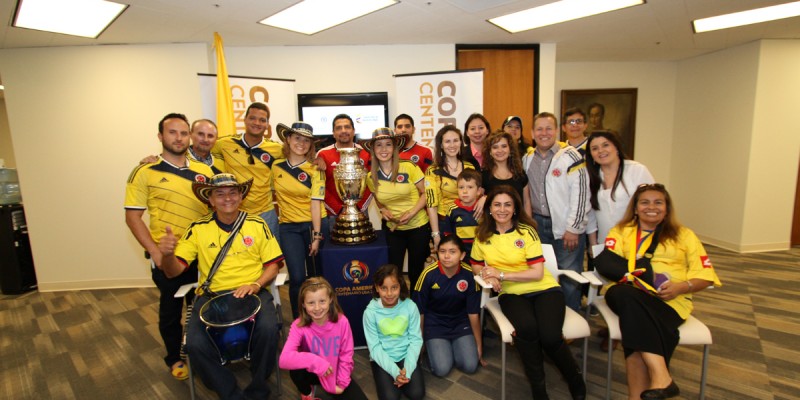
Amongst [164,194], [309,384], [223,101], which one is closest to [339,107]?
[223,101]

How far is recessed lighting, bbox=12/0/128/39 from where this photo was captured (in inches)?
136

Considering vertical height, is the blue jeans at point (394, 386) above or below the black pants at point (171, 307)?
below

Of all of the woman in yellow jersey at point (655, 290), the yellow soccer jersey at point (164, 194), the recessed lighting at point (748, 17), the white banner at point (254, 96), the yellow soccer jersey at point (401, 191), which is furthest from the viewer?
the white banner at point (254, 96)

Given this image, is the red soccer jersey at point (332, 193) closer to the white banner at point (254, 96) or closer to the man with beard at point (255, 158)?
the man with beard at point (255, 158)

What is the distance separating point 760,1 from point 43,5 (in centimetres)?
723

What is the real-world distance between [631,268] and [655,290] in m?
0.17

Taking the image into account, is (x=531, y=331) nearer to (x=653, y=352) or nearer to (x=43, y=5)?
(x=653, y=352)

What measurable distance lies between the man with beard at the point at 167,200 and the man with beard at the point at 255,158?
0.42 meters

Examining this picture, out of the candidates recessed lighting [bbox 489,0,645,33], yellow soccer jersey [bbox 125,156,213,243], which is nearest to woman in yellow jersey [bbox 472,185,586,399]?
yellow soccer jersey [bbox 125,156,213,243]

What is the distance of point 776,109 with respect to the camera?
18.3 feet

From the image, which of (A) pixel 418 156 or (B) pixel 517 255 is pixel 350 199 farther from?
(B) pixel 517 255

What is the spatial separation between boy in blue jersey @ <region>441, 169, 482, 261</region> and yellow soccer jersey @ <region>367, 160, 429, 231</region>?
26cm

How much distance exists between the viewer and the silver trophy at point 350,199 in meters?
2.80

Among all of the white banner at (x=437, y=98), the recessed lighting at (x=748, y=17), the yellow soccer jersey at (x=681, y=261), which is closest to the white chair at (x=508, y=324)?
the yellow soccer jersey at (x=681, y=261)
